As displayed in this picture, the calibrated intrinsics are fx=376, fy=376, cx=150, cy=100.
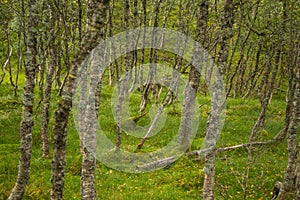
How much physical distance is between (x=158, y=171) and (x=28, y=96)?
313 inches

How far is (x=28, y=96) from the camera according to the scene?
10.7 meters

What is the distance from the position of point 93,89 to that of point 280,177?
10.9m

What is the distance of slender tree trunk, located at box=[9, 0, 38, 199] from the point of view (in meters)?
10.5

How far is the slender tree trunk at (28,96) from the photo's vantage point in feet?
34.5

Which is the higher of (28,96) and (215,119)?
(28,96)

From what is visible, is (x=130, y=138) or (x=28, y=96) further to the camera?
(x=130, y=138)

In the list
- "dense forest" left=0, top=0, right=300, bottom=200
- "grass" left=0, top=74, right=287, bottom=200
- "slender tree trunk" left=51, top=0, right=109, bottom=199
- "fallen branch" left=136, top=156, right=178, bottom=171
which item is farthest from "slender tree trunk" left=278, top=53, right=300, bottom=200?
"slender tree trunk" left=51, top=0, right=109, bottom=199

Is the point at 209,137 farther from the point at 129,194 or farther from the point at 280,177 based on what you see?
the point at 280,177

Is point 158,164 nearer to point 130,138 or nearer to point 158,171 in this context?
point 158,171

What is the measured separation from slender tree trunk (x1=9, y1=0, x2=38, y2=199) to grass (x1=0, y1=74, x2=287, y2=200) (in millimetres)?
1810

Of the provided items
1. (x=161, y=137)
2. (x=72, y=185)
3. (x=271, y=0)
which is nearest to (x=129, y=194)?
(x=72, y=185)

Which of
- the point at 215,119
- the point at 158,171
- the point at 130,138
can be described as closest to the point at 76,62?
the point at 215,119

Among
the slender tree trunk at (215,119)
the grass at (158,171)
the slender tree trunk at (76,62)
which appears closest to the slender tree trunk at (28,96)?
the grass at (158,171)

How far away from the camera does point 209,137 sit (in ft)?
38.0
